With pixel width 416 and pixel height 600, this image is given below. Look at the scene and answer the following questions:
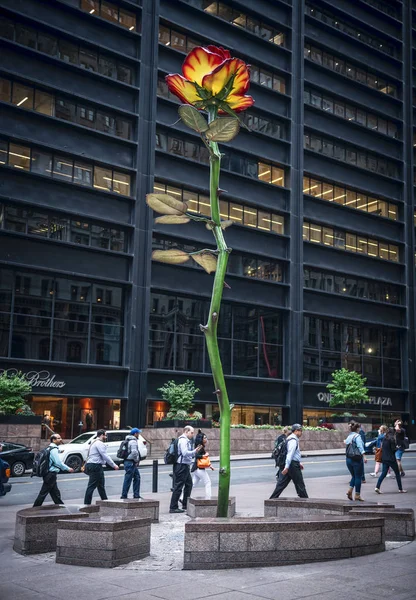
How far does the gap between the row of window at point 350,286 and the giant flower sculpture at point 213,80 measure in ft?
139

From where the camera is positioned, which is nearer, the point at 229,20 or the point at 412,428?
the point at 229,20

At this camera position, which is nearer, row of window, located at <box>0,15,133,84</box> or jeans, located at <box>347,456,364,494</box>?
jeans, located at <box>347,456,364,494</box>

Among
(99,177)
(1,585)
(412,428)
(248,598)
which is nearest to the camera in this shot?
(248,598)

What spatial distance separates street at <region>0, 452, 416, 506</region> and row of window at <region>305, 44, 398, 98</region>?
1374 inches

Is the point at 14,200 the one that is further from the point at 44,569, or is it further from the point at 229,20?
the point at 44,569

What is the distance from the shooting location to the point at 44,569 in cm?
896

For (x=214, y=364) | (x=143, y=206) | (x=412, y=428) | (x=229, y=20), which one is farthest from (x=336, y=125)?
(x=214, y=364)

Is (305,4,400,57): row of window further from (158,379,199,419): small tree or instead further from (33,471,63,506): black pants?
(33,471,63,506): black pants

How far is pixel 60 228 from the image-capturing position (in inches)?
1524

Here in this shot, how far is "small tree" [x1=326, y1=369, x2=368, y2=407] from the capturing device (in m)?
47.0

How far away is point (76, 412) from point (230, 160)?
68.4 feet

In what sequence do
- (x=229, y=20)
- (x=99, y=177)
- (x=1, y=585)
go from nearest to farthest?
(x=1, y=585)
(x=99, y=177)
(x=229, y=20)

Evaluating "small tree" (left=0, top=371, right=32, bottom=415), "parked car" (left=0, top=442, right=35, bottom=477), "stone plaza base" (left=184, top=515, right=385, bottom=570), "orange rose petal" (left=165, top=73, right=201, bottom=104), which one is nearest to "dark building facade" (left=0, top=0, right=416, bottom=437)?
"small tree" (left=0, top=371, right=32, bottom=415)

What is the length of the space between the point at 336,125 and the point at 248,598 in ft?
168
